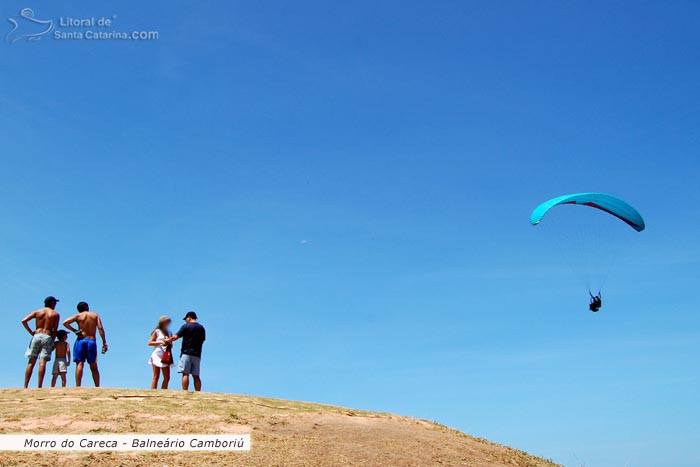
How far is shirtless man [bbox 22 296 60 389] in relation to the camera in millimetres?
18875

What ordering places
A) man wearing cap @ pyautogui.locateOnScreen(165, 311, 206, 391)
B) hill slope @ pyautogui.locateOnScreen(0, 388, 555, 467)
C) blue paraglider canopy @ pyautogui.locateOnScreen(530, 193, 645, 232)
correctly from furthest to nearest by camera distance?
blue paraglider canopy @ pyautogui.locateOnScreen(530, 193, 645, 232) → man wearing cap @ pyautogui.locateOnScreen(165, 311, 206, 391) → hill slope @ pyautogui.locateOnScreen(0, 388, 555, 467)

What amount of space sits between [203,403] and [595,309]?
777 inches

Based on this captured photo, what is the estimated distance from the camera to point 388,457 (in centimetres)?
1450

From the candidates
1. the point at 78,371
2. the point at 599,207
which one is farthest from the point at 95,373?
the point at 599,207

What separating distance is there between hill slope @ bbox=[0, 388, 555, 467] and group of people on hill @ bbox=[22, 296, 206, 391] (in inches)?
49.3

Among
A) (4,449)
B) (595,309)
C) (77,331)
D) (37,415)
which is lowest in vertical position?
(4,449)

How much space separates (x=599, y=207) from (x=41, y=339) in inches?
896

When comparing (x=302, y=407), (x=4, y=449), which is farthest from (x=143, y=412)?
(x=302, y=407)

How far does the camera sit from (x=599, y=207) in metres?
29.0

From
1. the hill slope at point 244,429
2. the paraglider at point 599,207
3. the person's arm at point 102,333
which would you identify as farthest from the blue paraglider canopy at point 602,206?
the person's arm at point 102,333

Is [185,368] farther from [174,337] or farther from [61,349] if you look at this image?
[61,349]

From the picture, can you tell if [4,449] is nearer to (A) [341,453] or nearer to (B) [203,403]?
(B) [203,403]

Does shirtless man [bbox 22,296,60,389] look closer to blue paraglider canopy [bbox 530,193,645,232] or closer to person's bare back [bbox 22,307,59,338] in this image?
person's bare back [bbox 22,307,59,338]

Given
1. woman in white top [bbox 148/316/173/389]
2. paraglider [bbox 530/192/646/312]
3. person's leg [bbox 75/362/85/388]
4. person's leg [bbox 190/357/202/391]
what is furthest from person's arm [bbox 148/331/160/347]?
paraglider [bbox 530/192/646/312]
